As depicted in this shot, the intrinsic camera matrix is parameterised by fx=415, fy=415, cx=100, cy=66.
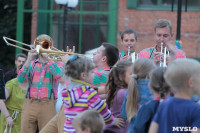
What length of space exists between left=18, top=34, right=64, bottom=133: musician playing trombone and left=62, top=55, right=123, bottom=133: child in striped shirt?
1970 mm

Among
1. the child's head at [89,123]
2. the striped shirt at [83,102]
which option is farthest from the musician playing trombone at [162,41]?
the child's head at [89,123]

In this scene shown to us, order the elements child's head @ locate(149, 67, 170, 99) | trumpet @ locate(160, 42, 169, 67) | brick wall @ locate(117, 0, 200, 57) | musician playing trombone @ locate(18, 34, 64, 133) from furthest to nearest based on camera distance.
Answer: brick wall @ locate(117, 0, 200, 57)
musician playing trombone @ locate(18, 34, 64, 133)
trumpet @ locate(160, 42, 169, 67)
child's head @ locate(149, 67, 170, 99)

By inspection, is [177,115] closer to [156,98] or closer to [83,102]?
[156,98]

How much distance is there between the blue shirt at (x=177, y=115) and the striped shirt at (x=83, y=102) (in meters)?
0.94

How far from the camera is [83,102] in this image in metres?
4.00

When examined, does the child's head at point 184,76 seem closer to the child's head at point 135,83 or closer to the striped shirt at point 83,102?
the child's head at point 135,83

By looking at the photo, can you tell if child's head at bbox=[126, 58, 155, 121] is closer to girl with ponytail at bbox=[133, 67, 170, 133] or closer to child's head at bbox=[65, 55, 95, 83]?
girl with ponytail at bbox=[133, 67, 170, 133]

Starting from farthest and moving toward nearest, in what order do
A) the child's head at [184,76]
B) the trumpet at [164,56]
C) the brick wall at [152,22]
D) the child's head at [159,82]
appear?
the brick wall at [152,22], the trumpet at [164,56], the child's head at [159,82], the child's head at [184,76]

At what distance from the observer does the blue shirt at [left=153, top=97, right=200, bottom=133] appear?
9.80 feet

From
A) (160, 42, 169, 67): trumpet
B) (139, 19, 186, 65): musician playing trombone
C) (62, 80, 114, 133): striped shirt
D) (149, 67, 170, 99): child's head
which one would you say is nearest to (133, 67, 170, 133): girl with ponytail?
(149, 67, 170, 99): child's head

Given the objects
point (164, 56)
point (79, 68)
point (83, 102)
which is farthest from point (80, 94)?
point (164, 56)

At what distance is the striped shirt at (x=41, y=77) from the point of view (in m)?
6.11

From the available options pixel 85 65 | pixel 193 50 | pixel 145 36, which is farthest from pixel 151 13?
pixel 85 65

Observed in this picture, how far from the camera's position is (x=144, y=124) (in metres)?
3.34
